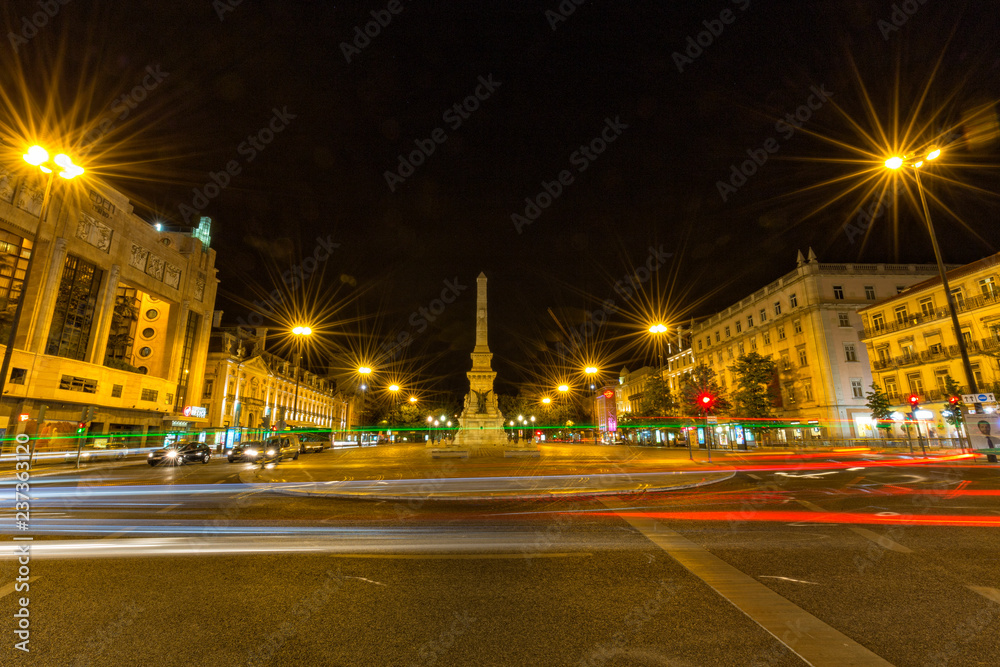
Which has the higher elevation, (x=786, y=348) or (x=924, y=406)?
(x=786, y=348)

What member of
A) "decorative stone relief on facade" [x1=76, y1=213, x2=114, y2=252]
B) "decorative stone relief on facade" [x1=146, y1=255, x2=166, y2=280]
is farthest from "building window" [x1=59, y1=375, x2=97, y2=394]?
"decorative stone relief on facade" [x1=146, y1=255, x2=166, y2=280]

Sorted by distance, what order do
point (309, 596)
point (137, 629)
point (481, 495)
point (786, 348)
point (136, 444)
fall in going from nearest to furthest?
point (137, 629) < point (309, 596) < point (481, 495) < point (136, 444) < point (786, 348)

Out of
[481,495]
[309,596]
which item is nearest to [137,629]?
[309,596]

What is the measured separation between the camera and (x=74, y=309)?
38344mm

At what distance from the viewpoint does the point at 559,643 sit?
357cm

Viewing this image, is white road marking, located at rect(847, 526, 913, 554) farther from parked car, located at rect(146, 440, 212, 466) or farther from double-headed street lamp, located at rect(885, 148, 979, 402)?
parked car, located at rect(146, 440, 212, 466)

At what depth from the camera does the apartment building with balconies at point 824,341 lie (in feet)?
146

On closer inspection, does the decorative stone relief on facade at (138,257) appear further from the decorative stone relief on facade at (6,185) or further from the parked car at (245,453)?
the parked car at (245,453)

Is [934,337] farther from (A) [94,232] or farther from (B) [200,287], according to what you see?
(B) [200,287]

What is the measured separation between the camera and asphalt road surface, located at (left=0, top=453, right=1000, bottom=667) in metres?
3.46

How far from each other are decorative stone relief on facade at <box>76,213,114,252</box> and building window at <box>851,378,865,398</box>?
6871 centimetres

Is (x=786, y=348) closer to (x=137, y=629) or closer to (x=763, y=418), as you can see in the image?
(x=763, y=418)

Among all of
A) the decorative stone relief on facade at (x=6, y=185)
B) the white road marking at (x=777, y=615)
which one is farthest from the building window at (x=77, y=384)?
the white road marking at (x=777, y=615)

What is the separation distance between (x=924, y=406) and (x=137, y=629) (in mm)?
52462
